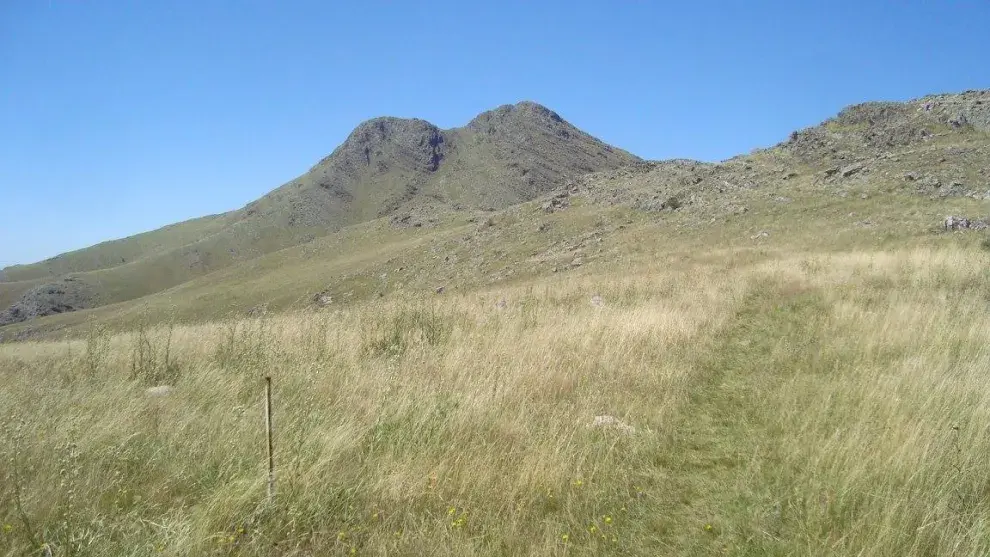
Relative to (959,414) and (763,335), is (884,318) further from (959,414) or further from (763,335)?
(959,414)

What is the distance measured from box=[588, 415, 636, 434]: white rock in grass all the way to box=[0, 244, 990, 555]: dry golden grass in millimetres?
76

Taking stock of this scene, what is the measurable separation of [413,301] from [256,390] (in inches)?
173

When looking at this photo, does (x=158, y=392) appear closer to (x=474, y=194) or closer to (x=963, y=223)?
(x=963, y=223)

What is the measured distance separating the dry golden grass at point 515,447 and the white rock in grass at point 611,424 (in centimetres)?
8

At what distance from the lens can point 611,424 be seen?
452 cm

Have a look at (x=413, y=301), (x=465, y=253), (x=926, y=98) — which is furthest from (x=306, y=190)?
(x=413, y=301)

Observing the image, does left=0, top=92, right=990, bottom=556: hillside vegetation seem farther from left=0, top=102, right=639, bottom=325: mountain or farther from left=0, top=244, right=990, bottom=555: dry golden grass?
left=0, top=102, right=639, bottom=325: mountain

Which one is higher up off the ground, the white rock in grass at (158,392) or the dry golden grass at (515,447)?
the white rock in grass at (158,392)

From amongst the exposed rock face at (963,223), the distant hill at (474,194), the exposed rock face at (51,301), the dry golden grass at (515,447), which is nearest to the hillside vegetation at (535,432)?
the dry golden grass at (515,447)

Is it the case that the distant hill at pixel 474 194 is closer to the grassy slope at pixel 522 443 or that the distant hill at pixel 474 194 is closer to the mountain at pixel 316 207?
the mountain at pixel 316 207

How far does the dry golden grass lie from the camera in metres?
2.93

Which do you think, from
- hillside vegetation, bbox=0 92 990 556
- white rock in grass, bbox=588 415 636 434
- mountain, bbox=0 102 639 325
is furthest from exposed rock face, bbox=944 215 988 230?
mountain, bbox=0 102 639 325

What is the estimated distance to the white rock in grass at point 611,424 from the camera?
4.43 metres

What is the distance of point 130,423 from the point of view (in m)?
3.91
